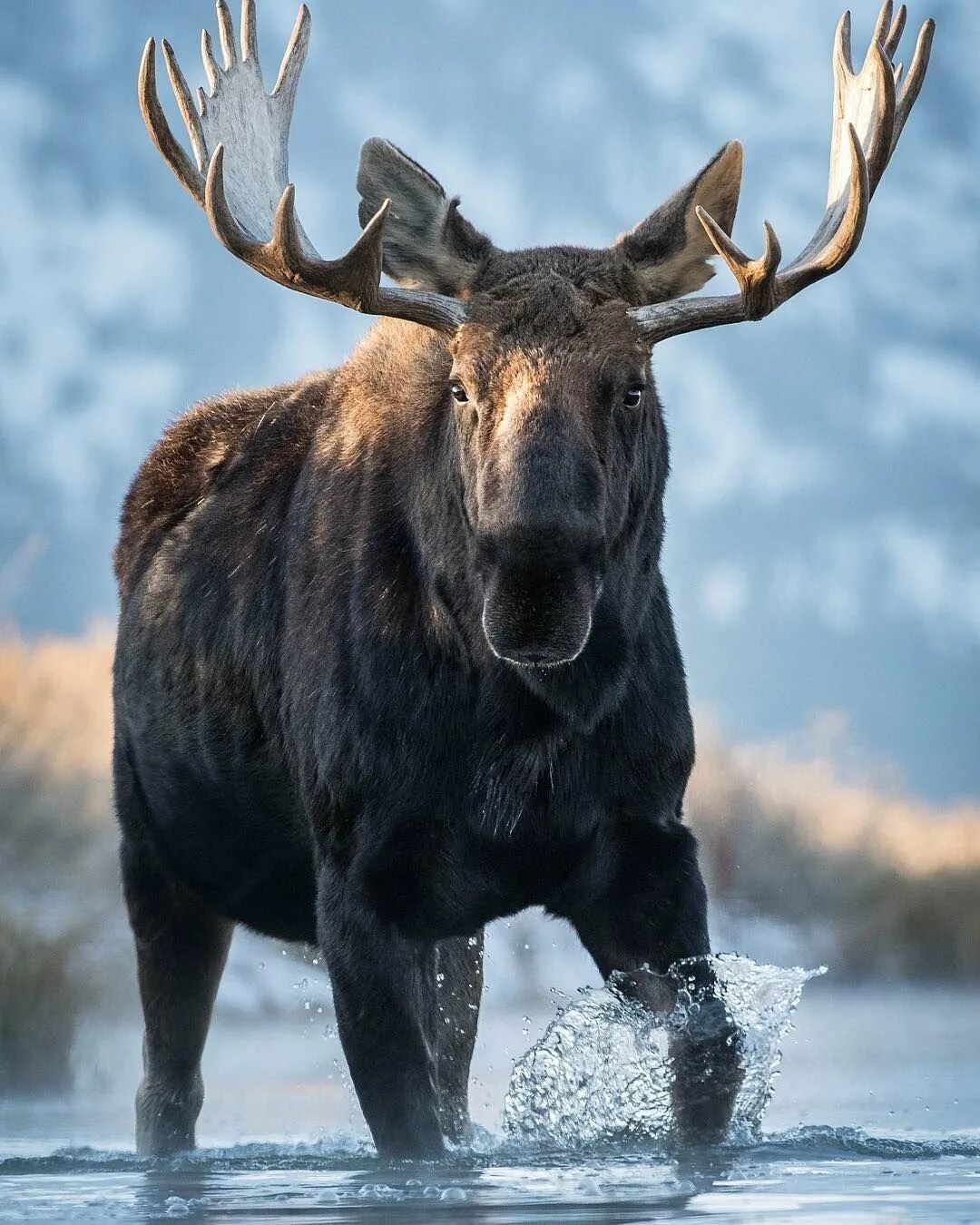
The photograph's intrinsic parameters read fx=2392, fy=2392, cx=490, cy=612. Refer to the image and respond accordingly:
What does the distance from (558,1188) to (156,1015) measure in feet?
9.21

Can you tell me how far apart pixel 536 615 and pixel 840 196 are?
5.91ft

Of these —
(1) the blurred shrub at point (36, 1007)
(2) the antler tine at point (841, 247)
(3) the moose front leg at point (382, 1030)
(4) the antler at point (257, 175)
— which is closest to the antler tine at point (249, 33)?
(4) the antler at point (257, 175)

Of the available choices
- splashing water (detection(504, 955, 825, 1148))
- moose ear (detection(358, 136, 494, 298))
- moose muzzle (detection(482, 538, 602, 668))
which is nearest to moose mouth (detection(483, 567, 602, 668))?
moose muzzle (detection(482, 538, 602, 668))

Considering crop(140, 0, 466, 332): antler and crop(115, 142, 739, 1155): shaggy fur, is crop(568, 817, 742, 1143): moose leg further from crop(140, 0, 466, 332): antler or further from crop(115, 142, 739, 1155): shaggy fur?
crop(140, 0, 466, 332): antler

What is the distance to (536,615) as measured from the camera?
520 cm

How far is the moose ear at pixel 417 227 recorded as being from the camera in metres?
5.98

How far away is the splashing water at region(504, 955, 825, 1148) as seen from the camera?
6.02 metres

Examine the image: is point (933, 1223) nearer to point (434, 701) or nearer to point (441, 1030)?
point (434, 701)

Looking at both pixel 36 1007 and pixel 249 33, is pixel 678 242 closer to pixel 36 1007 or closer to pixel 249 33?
pixel 249 33

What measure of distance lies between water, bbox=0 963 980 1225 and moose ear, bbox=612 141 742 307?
5.80 ft

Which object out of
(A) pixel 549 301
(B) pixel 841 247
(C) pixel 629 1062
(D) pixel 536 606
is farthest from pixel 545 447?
(C) pixel 629 1062

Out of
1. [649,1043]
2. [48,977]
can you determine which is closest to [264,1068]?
[48,977]

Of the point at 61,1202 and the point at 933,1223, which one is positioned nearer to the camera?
the point at 933,1223

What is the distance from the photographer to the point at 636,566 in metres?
5.83
